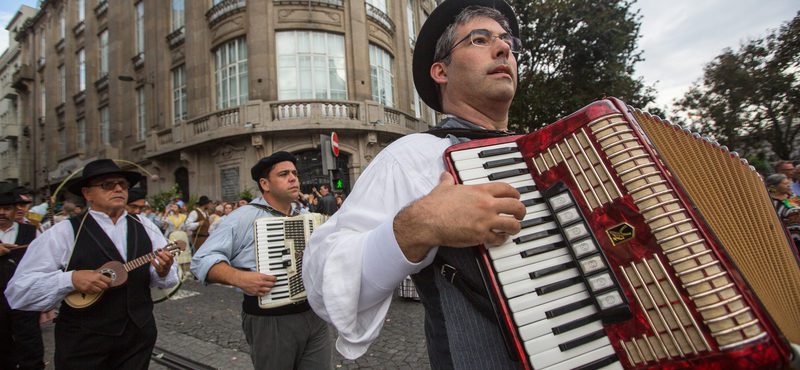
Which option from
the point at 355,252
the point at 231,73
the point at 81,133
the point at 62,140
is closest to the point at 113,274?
the point at 355,252

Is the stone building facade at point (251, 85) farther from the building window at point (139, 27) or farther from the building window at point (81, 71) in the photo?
the building window at point (81, 71)

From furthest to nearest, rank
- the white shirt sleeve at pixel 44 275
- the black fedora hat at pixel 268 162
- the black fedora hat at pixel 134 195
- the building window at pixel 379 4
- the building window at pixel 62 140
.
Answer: the building window at pixel 62 140
the building window at pixel 379 4
the black fedora hat at pixel 134 195
the black fedora hat at pixel 268 162
the white shirt sleeve at pixel 44 275

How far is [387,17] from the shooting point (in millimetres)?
17109

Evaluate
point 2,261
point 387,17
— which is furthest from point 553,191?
point 387,17

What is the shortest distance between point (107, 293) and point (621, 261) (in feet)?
11.0

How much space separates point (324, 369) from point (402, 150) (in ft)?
7.86

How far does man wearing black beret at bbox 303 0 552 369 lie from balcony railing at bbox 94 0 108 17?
27.5 metres

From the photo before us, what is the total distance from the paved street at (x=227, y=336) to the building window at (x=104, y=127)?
1975 cm

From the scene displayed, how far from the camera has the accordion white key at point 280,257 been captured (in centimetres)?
284

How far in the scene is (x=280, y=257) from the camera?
2.94m

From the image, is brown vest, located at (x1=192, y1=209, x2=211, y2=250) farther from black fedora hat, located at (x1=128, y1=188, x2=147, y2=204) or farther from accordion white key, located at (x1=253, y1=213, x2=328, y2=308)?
accordion white key, located at (x1=253, y1=213, x2=328, y2=308)

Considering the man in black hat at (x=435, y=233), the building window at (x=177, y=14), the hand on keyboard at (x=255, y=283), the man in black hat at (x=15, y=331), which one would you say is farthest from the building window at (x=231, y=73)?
the man in black hat at (x=435, y=233)

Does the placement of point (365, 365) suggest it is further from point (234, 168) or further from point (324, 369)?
point (234, 168)

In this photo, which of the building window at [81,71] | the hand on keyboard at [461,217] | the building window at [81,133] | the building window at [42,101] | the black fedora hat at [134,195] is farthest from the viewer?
the building window at [42,101]
